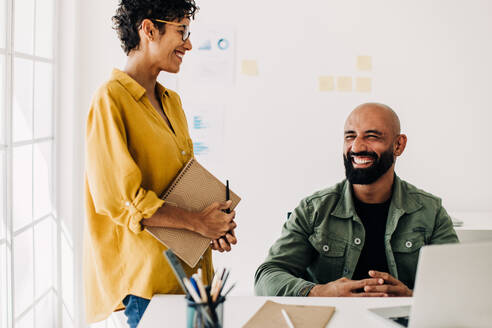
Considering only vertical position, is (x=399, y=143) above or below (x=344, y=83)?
below

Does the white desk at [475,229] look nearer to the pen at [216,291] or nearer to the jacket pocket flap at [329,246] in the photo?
the jacket pocket flap at [329,246]

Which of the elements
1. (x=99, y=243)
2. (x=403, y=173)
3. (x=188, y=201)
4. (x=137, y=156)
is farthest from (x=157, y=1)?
(x=403, y=173)

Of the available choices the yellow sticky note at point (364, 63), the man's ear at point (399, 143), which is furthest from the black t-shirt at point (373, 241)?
the yellow sticky note at point (364, 63)

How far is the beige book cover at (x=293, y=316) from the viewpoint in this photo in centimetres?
Answer: 135

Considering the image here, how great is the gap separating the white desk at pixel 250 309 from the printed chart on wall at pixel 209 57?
7.16 feet

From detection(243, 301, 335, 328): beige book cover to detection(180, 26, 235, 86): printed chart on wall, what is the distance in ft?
7.44

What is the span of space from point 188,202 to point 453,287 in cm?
87

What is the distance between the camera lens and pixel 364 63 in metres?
3.60

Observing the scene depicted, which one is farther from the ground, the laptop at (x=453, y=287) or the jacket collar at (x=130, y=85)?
the jacket collar at (x=130, y=85)

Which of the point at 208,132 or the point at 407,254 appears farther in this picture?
the point at 208,132

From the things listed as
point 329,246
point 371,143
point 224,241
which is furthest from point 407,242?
point 224,241

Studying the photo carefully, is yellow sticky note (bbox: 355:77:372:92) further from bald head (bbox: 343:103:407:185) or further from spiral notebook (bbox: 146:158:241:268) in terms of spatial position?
spiral notebook (bbox: 146:158:241:268)

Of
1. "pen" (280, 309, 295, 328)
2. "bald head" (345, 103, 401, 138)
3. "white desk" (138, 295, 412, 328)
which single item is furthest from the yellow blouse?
"bald head" (345, 103, 401, 138)

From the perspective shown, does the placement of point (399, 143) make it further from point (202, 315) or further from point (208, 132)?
point (208, 132)
